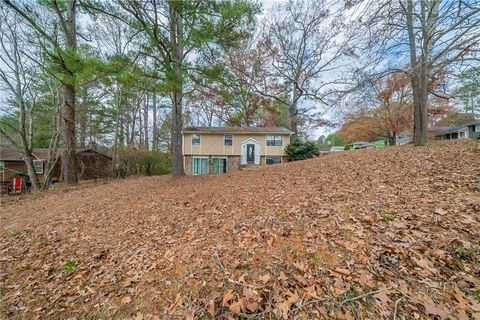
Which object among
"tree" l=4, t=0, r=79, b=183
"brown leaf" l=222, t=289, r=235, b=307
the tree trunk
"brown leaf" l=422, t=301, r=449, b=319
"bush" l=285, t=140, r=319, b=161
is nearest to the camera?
"brown leaf" l=422, t=301, r=449, b=319

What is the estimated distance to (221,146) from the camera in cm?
1858

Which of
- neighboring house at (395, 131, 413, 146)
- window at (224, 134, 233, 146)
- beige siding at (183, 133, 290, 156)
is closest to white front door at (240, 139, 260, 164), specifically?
beige siding at (183, 133, 290, 156)

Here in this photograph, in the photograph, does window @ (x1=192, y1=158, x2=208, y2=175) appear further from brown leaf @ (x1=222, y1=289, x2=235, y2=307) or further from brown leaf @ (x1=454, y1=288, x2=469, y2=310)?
brown leaf @ (x1=454, y1=288, x2=469, y2=310)

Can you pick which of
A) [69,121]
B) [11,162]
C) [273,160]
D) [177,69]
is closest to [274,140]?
[273,160]

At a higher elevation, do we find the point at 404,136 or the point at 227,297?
the point at 404,136

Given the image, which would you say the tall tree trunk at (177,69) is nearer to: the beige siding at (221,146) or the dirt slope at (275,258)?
the dirt slope at (275,258)

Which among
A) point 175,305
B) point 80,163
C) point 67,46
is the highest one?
point 67,46

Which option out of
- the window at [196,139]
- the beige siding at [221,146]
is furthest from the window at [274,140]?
the window at [196,139]

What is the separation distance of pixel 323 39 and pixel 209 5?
1304cm

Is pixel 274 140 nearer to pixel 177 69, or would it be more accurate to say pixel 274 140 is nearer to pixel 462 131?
pixel 177 69

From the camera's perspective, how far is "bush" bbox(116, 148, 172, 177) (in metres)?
16.0

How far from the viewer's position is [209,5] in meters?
5.91

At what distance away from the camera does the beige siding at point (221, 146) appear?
1828 cm

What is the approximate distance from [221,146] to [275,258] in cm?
1639
